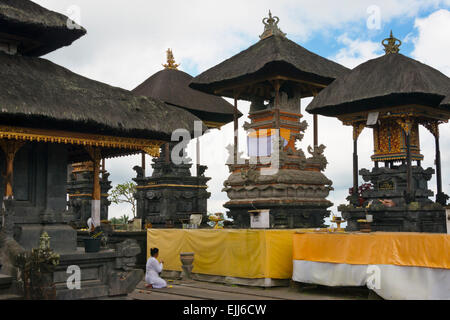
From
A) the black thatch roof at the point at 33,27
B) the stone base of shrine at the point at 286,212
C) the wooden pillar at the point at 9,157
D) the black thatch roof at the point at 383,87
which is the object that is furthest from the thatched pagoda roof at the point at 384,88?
the wooden pillar at the point at 9,157

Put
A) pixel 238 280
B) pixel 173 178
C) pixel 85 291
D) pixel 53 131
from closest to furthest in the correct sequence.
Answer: pixel 85 291
pixel 53 131
pixel 238 280
pixel 173 178

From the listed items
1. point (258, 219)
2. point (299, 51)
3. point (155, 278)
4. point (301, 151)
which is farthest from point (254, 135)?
point (155, 278)

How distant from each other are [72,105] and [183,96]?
16.8m

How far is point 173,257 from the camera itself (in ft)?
66.6

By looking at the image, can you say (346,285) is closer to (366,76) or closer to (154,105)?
(154,105)

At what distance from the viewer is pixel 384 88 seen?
2375 centimetres

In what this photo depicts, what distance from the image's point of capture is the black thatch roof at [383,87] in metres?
23.2

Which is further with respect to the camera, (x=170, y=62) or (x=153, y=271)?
(x=170, y=62)

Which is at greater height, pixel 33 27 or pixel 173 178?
pixel 33 27

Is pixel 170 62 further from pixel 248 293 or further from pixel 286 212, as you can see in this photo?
pixel 248 293

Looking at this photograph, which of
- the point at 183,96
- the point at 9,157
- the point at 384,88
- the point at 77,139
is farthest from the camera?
the point at 183,96

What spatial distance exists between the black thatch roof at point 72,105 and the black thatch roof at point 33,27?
579mm

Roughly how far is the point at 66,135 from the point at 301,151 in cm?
1413

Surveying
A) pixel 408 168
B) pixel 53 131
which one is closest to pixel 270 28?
pixel 408 168
